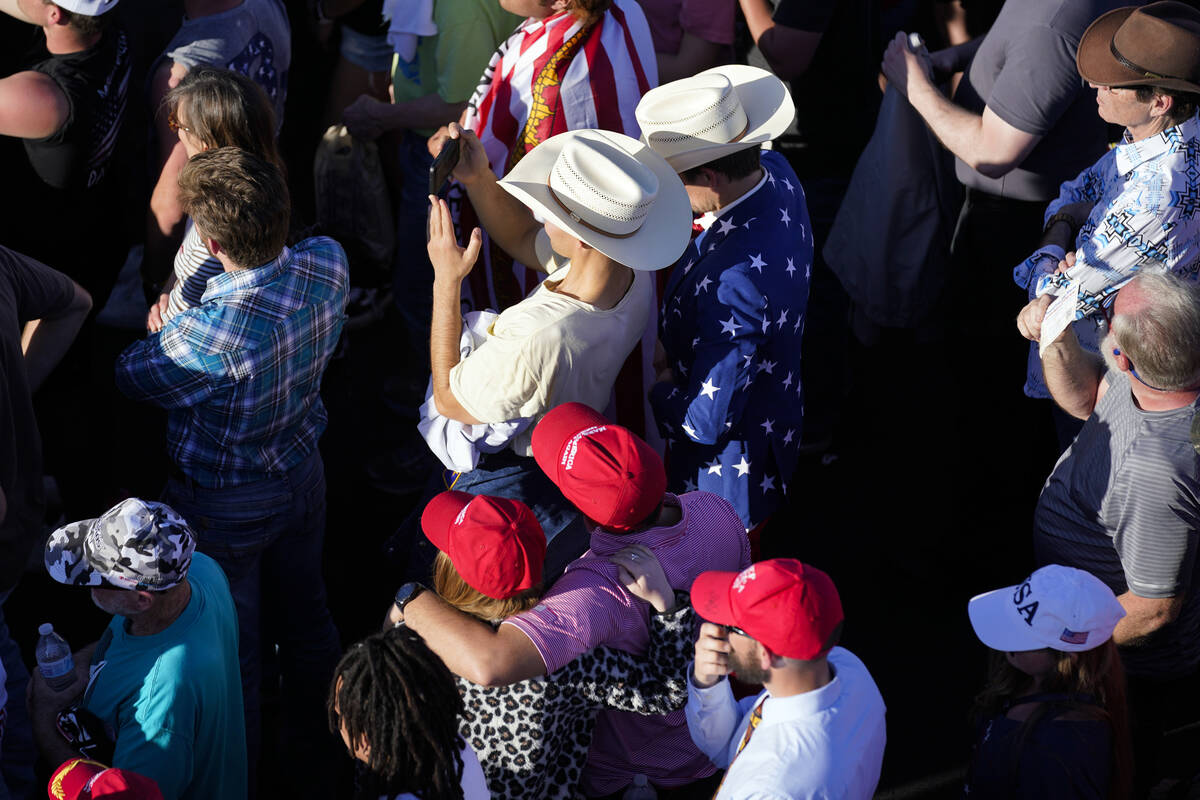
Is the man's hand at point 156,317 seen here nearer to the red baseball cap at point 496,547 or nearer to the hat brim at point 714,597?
the red baseball cap at point 496,547

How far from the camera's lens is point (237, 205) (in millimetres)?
2980

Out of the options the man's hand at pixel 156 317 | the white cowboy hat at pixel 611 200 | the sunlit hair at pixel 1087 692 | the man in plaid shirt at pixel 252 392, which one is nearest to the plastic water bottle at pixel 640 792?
the sunlit hair at pixel 1087 692

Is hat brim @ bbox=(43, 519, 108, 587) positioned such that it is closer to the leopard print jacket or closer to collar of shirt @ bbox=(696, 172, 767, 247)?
the leopard print jacket

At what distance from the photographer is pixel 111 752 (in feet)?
7.97

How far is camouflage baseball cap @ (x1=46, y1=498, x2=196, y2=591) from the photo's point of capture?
2426 millimetres

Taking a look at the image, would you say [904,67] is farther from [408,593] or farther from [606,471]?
[408,593]

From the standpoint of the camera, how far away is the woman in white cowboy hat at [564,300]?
9.91 feet

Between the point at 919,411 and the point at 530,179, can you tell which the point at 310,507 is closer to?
the point at 530,179

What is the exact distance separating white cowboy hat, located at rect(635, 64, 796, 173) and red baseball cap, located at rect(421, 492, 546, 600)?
1430mm

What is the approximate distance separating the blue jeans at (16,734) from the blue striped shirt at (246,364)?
0.70 m

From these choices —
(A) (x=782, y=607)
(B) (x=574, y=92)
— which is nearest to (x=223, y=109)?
(B) (x=574, y=92)

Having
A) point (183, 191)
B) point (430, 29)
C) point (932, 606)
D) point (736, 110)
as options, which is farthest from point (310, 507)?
point (932, 606)

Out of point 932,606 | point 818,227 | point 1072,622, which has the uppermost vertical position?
point 1072,622

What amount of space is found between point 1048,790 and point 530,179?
212 centimetres
